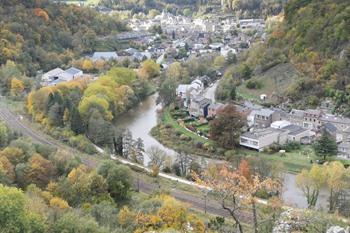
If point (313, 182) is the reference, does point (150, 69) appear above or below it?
below

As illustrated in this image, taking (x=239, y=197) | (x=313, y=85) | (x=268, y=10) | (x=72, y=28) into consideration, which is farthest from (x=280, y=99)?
(x=268, y=10)

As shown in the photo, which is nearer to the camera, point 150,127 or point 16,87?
point 150,127

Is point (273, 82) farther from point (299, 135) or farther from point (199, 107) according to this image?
point (299, 135)

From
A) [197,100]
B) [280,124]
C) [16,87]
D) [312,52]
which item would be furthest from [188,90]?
[16,87]

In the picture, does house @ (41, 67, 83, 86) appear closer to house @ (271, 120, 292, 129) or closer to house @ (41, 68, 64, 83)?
house @ (41, 68, 64, 83)

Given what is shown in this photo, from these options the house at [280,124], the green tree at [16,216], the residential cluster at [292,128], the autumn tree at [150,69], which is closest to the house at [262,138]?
the residential cluster at [292,128]

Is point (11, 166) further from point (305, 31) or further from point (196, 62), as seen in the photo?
point (196, 62)

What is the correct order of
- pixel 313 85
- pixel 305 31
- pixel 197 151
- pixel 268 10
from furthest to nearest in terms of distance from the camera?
pixel 268 10, pixel 305 31, pixel 313 85, pixel 197 151
